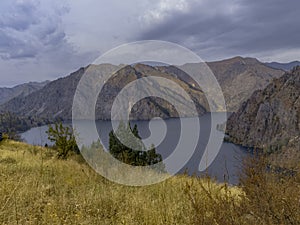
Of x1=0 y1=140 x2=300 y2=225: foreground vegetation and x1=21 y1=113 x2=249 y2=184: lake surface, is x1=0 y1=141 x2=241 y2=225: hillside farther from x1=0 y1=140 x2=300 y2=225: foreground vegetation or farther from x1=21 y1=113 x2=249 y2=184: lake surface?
x1=21 y1=113 x2=249 y2=184: lake surface

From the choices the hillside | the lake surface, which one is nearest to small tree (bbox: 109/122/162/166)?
the lake surface

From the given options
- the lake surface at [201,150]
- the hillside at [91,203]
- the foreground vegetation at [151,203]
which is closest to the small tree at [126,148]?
the lake surface at [201,150]

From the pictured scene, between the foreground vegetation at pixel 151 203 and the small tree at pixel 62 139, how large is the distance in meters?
6.92

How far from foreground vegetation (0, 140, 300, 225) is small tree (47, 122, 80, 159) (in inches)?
272

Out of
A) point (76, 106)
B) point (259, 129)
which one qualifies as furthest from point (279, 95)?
point (76, 106)

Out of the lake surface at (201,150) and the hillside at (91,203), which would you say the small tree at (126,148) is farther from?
the hillside at (91,203)

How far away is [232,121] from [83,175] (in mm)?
167025

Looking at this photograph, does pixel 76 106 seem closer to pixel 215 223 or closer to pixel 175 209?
pixel 175 209

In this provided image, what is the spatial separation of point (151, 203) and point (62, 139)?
30.6ft

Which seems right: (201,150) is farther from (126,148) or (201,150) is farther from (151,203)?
(151,203)

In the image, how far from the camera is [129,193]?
4.96 meters

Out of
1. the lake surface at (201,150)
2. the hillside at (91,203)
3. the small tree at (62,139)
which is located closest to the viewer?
the hillside at (91,203)

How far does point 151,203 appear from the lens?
13.5 ft

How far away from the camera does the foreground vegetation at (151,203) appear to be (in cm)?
287
